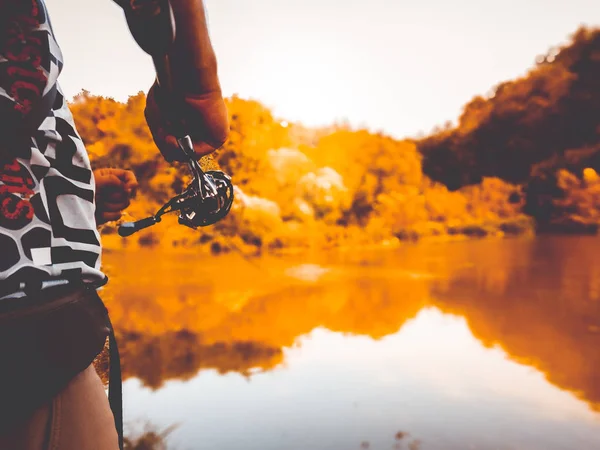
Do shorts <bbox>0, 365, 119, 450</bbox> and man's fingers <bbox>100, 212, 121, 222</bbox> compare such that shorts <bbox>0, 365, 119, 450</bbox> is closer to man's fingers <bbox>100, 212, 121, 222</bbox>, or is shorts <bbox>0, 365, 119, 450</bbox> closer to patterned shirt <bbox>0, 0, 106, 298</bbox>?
patterned shirt <bbox>0, 0, 106, 298</bbox>

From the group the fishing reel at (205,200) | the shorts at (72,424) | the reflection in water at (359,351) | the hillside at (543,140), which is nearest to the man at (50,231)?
the shorts at (72,424)

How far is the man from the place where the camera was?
0.52 metres

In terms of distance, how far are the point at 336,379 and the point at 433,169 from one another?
159 inches

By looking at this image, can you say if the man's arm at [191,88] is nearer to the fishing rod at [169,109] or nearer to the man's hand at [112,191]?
the fishing rod at [169,109]

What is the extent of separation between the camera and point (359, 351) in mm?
2664

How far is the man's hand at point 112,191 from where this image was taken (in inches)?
31.2

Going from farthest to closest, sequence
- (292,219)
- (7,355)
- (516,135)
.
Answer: (516,135) → (292,219) → (7,355)

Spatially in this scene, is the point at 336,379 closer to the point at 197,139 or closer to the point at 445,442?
the point at 445,442

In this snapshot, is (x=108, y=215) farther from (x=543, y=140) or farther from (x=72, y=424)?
(x=543, y=140)

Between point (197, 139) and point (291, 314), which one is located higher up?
point (197, 139)

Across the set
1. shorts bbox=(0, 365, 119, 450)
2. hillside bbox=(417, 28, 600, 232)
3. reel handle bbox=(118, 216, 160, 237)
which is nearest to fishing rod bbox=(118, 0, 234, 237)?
reel handle bbox=(118, 216, 160, 237)

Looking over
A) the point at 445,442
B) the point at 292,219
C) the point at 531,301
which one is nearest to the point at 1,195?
the point at 445,442

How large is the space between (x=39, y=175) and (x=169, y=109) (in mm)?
154

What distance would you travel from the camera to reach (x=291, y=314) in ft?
9.84
